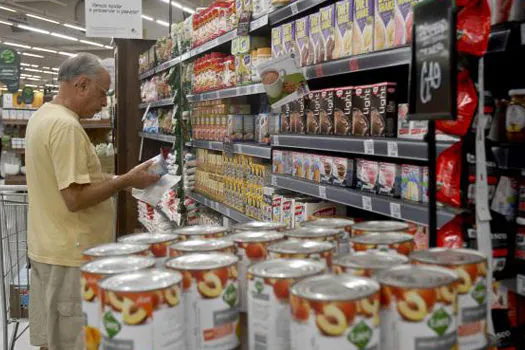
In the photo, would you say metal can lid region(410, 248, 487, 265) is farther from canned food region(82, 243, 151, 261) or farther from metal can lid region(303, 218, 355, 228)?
canned food region(82, 243, 151, 261)

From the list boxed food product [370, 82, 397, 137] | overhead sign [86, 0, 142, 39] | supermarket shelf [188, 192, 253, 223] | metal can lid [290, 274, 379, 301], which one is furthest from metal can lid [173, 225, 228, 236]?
overhead sign [86, 0, 142, 39]

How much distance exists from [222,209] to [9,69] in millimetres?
12074

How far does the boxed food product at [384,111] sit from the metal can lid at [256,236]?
0.77 meters

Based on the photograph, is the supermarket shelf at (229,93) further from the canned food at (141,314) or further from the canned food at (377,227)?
the canned food at (141,314)

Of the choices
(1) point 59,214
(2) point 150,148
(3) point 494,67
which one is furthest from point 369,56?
(2) point 150,148

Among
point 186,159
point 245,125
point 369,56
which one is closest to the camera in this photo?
point 369,56

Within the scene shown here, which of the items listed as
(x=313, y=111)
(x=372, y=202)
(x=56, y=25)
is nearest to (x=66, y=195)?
(x=313, y=111)

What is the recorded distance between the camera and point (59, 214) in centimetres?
274

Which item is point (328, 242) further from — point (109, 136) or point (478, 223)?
point (109, 136)

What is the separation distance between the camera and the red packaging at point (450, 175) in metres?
1.69

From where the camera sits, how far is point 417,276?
42.1 inches

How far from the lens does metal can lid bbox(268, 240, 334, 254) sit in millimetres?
1285

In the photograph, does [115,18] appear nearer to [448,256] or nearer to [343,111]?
[343,111]

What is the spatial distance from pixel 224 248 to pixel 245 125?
2.30 m
